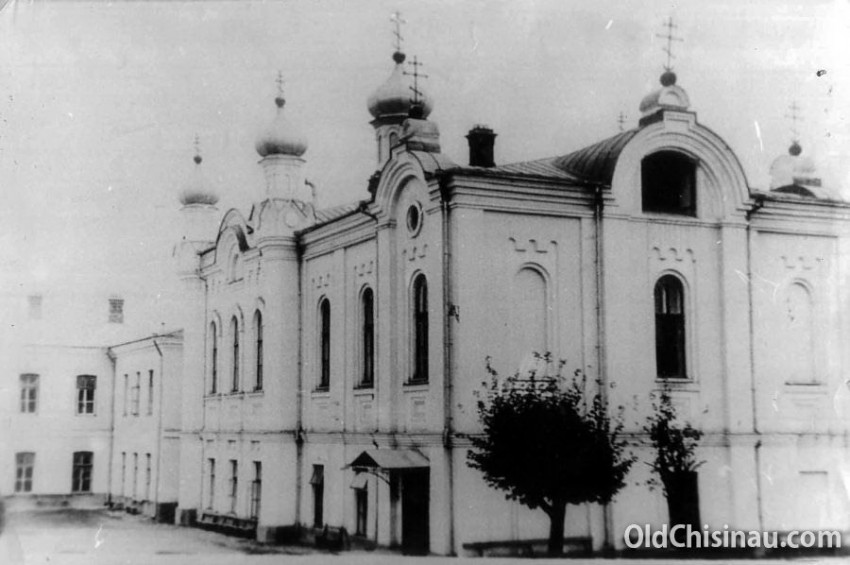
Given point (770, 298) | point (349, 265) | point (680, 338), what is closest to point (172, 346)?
point (349, 265)

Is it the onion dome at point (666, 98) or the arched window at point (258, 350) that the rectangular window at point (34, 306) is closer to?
the arched window at point (258, 350)

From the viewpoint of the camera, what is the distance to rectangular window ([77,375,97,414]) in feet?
42.4

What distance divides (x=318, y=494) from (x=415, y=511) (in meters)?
1.80

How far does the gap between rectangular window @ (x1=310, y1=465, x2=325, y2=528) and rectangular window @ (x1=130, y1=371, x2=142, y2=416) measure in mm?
2417

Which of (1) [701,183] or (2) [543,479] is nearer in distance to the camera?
(2) [543,479]

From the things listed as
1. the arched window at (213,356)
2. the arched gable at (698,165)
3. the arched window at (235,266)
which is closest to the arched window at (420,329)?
the arched gable at (698,165)

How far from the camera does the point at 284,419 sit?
13.5 metres

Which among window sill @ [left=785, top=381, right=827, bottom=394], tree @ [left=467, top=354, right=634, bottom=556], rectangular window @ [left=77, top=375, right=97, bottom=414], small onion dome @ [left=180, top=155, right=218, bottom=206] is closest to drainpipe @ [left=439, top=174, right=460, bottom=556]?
tree @ [left=467, top=354, right=634, bottom=556]

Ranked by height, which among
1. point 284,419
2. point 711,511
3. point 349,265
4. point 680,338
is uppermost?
point 349,265

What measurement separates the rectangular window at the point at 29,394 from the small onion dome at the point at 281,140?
11.7 feet

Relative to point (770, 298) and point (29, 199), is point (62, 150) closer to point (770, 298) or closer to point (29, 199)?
point (29, 199)

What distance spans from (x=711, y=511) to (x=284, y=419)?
16.8 feet

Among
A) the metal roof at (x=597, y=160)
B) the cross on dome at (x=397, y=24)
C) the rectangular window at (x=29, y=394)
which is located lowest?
the rectangular window at (x=29, y=394)

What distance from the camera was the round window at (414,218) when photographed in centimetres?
1194
